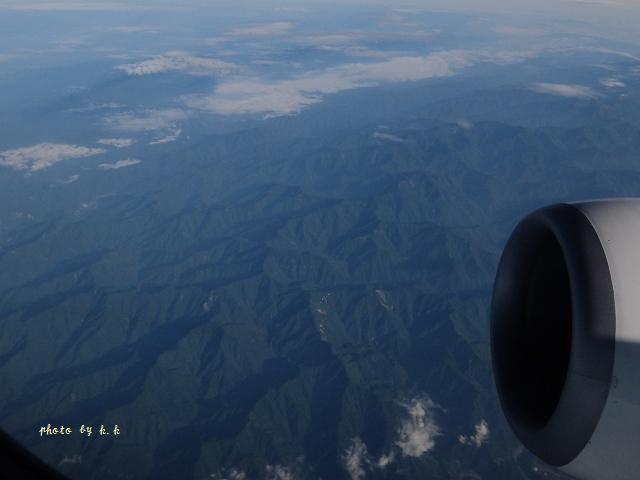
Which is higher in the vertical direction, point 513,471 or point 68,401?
point 513,471

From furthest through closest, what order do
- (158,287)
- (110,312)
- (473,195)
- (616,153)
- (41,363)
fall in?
(616,153)
(473,195)
(158,287)
(110,312)
(41,363)

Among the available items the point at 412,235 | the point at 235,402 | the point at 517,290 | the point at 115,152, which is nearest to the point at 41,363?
the point at 235,402

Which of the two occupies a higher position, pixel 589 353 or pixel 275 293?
pixel 589 353

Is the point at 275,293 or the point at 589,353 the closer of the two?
the point at 589,353

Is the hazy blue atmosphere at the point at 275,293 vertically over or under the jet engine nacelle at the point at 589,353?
under

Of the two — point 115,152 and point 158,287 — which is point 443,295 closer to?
point 158,287

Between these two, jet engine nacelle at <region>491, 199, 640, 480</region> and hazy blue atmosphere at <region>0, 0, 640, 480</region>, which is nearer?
jet engine nacelle at <region>491, 199, 640, 480</region>

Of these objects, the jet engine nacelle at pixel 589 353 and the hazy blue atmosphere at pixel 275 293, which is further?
the hazy blue atmosphere at pixel 275 293

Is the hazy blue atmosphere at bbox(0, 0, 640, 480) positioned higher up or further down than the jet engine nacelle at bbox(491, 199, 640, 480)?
further down
